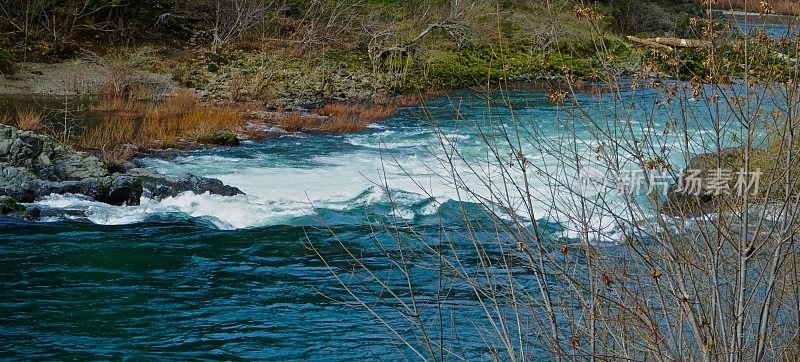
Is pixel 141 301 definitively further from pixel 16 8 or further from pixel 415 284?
pixel 16 8

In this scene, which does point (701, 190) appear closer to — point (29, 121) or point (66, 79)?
point (29, 121)

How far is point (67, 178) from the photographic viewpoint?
12.5m

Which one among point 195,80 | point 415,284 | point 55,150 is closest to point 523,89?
point 195,80

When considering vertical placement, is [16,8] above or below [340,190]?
above

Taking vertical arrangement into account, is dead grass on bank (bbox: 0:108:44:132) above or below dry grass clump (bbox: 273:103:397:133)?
above

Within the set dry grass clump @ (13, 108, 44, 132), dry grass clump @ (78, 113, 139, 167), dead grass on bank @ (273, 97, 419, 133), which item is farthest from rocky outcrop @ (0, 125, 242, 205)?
dead grass on bank @ (273, 97, 419, 133)

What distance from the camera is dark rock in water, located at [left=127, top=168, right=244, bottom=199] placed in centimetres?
1218

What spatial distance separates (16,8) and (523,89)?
1565 cm

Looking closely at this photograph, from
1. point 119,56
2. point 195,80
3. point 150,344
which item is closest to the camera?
point 150,344

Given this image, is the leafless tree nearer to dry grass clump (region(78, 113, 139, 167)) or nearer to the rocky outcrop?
dry grass clump (region(78, 113, 139, 167))

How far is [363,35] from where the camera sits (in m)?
30.0

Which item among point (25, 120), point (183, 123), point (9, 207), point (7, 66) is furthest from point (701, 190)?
point (7, 66)

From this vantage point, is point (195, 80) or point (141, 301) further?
point (195, 80)

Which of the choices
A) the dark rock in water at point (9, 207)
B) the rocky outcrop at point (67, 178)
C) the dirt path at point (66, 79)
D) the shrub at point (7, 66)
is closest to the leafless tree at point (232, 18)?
the dirt path at point (66, 79)
